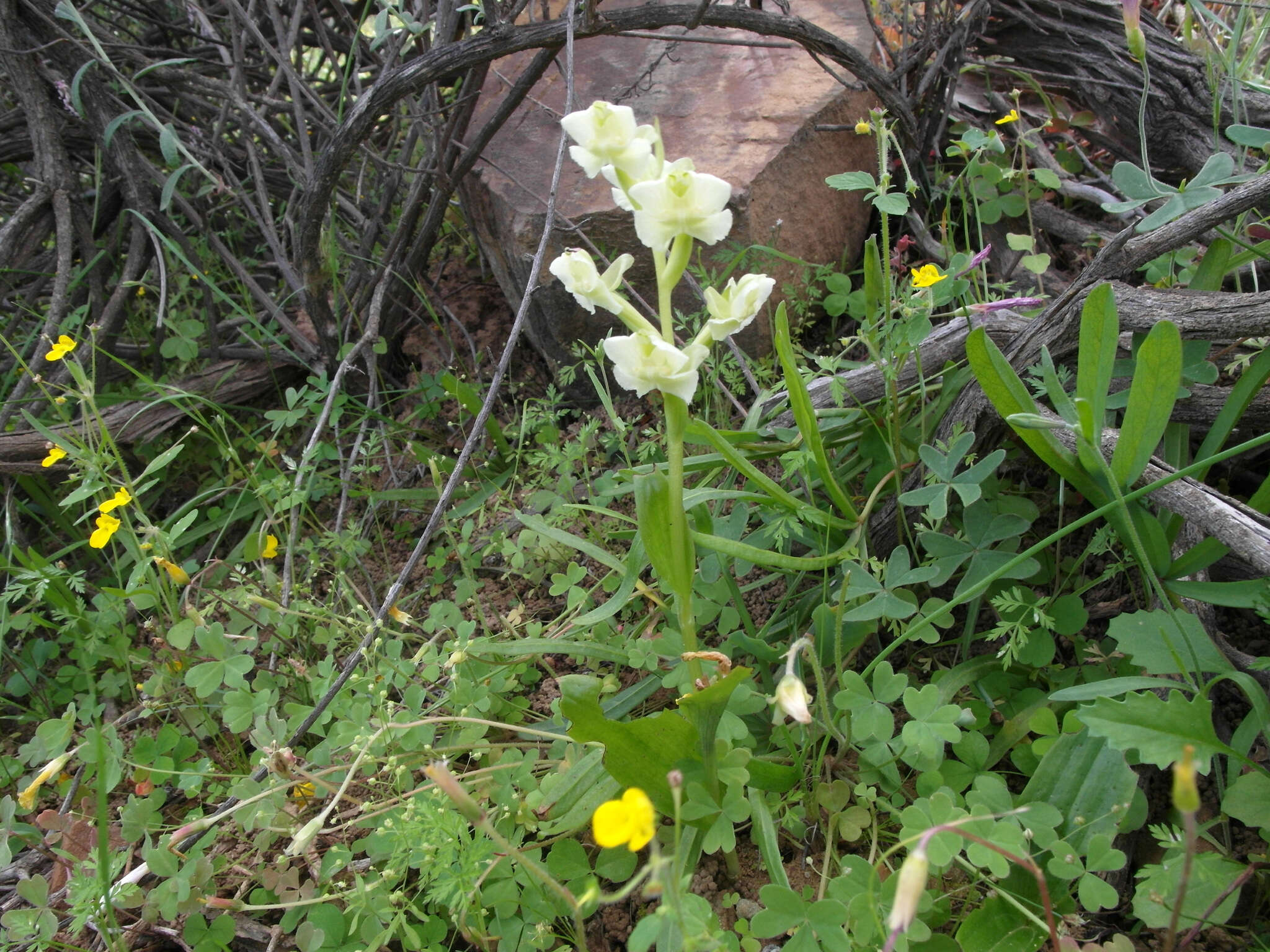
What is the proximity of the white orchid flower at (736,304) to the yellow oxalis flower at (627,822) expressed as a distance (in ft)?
1.84

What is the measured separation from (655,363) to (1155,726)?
2.49ft

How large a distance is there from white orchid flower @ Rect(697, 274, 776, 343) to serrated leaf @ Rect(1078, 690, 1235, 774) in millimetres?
646

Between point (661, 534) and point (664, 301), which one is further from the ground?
point (664, 301)

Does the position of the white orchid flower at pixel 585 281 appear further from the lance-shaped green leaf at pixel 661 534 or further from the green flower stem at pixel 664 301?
the lance-shaped green leaf at pixel 661 534

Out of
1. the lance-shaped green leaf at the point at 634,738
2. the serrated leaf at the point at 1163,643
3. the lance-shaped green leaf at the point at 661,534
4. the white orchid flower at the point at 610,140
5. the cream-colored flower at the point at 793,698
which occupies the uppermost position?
the white orchid flower at the point at 610,140

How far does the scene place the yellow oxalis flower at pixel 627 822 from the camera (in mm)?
739

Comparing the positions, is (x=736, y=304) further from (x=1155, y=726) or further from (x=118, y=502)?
(x=118, y=502)

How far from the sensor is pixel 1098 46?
2.36 meters

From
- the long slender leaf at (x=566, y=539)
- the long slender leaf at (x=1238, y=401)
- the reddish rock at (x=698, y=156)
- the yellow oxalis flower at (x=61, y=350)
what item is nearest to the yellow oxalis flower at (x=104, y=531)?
the yellow oxalis flower at (x=61, y=350)

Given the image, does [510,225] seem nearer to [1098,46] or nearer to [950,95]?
[950,95]

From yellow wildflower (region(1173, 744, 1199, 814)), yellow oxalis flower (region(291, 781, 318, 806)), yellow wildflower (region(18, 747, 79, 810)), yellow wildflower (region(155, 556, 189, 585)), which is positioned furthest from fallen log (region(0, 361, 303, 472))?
yellow wildflower (region(1173, 744, 1199, 814))

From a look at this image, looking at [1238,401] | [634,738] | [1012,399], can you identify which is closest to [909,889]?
[634,738]

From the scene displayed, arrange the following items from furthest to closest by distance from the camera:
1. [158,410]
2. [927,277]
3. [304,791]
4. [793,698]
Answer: [158,410] < [927,277] < [304,791] < [793,698]

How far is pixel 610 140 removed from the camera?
3.30 feet
